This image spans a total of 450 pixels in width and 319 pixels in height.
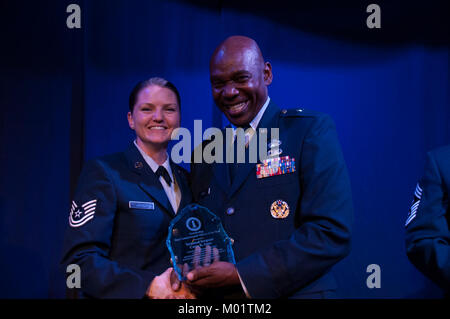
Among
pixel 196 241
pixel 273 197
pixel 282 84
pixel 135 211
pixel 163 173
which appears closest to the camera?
pixel 196 241

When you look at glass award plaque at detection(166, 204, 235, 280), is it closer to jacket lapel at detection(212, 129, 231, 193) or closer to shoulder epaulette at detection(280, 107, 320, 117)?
jacket lapel at detection(212, 129, 231, 193)

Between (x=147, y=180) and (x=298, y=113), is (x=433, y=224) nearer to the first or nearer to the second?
(x=298, y=113)

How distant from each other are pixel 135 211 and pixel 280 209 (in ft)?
2.33

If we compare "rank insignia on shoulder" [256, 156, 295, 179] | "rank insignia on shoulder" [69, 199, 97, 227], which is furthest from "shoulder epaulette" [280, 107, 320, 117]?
"rank insignia on shoulder" [69, 199, 97, 227]

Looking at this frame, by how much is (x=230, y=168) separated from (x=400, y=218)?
1481 mm

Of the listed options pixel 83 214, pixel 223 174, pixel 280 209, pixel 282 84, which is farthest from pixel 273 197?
pixel 282 84

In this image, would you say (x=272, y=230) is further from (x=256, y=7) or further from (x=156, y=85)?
(x=256, y=7)

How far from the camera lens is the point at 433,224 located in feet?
6.65

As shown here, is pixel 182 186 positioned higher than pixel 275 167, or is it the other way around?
pixel 275 167

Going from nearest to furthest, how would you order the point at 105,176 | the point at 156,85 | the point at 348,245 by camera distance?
the point at 348,245, the point at 105,176, the point at 156,85

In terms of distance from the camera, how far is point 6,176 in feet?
8.72

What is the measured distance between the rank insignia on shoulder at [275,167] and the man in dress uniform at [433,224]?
2.04 ft
